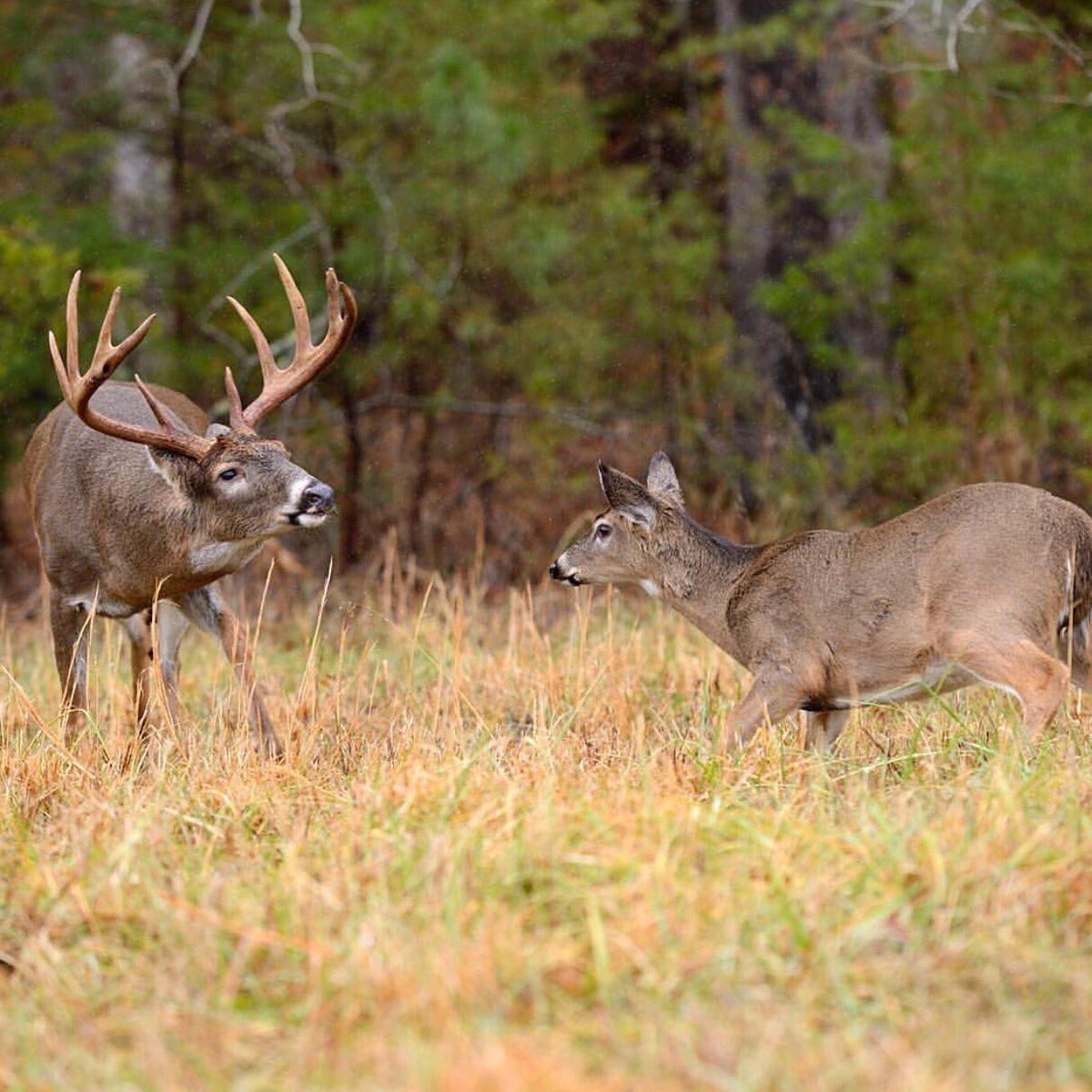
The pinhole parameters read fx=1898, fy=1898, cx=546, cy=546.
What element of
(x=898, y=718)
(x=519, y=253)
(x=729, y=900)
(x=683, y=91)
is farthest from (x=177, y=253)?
(x=729, y=900)

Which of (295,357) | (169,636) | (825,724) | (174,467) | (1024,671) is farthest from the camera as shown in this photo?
(169,636)

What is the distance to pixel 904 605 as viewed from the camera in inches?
236

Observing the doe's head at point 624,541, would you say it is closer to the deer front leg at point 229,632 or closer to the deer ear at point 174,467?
the deer front leg at point 229,632

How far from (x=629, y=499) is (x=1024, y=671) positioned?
1.79 metres

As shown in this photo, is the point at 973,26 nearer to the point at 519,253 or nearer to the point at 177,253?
the point at 519,253

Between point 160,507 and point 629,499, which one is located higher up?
point 629,499

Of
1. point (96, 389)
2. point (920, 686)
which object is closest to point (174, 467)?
point (96, 389)

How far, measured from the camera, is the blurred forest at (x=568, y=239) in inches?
441

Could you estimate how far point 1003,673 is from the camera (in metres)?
5.68

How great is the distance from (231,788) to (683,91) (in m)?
10.2

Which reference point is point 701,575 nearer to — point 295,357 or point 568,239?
point 295,357

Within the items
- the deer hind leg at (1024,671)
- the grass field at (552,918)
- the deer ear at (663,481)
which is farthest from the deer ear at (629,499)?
the deer hind leg at (1024,671)

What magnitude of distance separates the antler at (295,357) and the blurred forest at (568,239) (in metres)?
3.95

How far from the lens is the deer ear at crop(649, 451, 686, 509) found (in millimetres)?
7117
